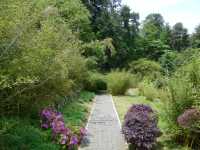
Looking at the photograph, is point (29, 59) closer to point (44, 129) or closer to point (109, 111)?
point (44, 129)

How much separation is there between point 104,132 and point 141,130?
2236 mm

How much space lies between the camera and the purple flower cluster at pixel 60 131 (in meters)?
7.64

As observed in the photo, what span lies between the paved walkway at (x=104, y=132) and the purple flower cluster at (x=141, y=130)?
0.56 metres

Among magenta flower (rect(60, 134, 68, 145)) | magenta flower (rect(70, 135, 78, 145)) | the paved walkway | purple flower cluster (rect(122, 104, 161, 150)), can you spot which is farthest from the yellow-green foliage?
purple flower cluster (rect(122, 104, 161, 150))

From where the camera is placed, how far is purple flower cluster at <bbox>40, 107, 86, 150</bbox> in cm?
764

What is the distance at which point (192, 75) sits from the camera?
8969 millimetres

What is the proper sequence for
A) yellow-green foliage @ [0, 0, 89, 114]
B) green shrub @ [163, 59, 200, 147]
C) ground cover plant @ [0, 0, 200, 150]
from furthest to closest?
green shrub @ [163, 59, 200, 147] < ground cover plant @ [0, 0, 200, 150] < yellow-green foliage @ [0, 0, 89, 114]

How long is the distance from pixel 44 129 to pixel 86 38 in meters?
17.6

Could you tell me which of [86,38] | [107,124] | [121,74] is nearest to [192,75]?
[107,124]

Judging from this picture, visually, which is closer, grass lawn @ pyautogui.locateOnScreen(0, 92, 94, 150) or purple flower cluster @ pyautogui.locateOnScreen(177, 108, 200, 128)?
grass lawn @ pyautogui.locateOnScreen(0, 92, 94, 150)

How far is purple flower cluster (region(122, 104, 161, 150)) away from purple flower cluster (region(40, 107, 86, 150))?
3.82 ft

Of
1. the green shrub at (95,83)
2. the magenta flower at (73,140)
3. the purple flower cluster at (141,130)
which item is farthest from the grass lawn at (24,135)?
the green shrub at (95,83)

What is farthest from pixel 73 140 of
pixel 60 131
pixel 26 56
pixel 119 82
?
pixel 119 82

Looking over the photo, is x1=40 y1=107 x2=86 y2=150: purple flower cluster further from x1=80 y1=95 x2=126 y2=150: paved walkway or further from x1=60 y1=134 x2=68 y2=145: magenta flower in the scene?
x1=80 y1=95 x2=126 y2=150: paved walkway
